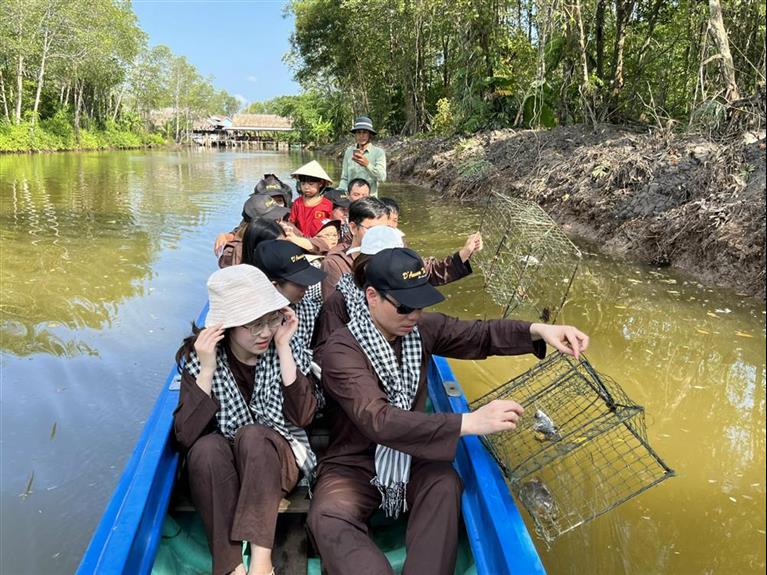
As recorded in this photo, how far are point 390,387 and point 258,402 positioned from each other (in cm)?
52

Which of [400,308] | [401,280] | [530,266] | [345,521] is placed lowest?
[345,521]

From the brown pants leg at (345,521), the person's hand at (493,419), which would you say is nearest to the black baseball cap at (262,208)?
the brown pants leg at (345,521)

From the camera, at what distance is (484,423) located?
Result: 74.4 inches

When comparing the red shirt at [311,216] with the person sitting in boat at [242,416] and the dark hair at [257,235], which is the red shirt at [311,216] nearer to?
the dark hair at [257,235]

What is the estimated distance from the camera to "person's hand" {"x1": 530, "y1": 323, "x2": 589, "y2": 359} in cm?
224

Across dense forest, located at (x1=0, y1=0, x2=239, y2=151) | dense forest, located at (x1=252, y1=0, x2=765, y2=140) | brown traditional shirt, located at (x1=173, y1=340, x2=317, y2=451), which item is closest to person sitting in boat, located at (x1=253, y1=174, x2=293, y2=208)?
brown traditional shirt, located at (x1=173, y1=340, x2=317, y2=451)

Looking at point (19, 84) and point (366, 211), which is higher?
point (19, 84)

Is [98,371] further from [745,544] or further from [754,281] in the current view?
[754,281]

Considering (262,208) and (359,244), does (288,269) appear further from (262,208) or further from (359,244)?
(262,208)

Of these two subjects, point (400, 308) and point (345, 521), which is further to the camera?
point (400, 308)

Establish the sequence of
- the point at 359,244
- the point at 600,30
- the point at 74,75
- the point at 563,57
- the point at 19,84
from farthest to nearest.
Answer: the point at 74,75
the point at 19,84
the point at 563,57
the point at 600,30
the point at 359,244

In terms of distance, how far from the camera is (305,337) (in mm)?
2938

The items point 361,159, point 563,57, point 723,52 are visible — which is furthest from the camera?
point 563,57

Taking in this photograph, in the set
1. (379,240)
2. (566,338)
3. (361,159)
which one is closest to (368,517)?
(566,338)
